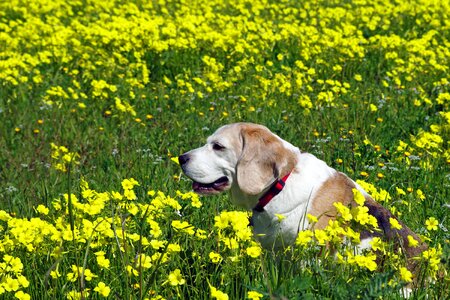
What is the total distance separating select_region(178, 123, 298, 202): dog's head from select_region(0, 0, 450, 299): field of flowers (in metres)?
0.25

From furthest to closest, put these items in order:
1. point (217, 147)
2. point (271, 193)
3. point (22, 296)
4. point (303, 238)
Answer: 1. point (217, 147)
2. point (271, 193)
3. point (303, 238)
4. point (22, 296)

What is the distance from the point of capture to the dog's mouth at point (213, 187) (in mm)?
4715

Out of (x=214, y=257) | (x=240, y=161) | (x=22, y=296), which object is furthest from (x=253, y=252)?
(x=240, y=161)

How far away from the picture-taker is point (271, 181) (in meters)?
4.56

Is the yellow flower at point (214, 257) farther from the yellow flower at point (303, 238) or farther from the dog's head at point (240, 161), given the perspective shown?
the dog's head at point (240, 161)

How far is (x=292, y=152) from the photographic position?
4.59 metres

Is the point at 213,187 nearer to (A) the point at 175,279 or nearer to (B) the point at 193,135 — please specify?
(A) the point at 175,279

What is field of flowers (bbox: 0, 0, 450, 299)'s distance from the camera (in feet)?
12.3

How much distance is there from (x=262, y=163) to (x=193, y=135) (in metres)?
2.44

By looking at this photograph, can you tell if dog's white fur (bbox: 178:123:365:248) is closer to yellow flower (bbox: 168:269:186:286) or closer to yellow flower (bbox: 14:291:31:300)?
yellow flower (bbox: 168:269:186:286)

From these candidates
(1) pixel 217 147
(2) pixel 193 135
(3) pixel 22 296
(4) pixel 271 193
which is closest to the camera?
(3) pixel 22 296

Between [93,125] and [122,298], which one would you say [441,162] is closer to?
[93,125]

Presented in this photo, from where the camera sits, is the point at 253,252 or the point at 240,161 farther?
the point at 240,161

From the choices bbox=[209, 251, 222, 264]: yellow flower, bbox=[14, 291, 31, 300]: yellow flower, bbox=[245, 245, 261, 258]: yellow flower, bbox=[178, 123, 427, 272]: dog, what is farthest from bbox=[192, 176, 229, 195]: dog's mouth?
bbox=[14, 291, 31, 300]: yellow flower
